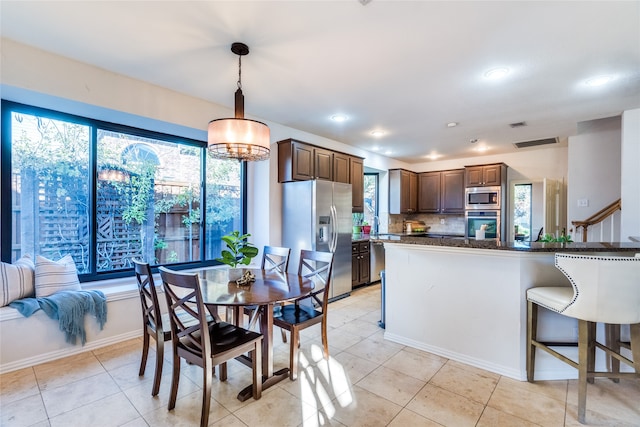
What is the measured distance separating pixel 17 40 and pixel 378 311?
4.36 meters

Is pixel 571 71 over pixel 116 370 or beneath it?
over

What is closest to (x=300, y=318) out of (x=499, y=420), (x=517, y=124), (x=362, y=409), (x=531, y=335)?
(x=362, y=409)

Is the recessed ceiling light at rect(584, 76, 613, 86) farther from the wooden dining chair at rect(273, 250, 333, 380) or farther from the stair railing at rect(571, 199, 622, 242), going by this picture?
the wooden dining chair at rect(273, 250, 333, 380)

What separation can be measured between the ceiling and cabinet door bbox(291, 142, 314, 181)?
1.97 feet

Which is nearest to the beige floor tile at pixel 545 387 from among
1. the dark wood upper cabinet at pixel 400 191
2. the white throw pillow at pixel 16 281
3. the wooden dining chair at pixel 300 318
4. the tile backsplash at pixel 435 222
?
the wooden dining chair at pixel 300 318

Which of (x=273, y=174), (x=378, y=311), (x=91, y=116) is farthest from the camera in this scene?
(x=273, y=174)

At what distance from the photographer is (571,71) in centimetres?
258

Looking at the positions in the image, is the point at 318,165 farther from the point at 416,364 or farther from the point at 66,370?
the point at 66,370

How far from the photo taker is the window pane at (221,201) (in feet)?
12.9

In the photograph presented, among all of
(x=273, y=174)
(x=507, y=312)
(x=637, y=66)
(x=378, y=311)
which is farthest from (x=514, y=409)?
(x=273, y=174)

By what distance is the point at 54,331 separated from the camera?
2500 millimetres

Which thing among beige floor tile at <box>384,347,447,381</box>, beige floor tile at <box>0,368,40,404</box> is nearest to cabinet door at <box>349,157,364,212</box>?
beige floor tile at <box>384,347,447,381</box>

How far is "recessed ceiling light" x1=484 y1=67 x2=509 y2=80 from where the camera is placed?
8.34 ft

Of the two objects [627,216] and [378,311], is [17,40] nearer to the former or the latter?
[378,311]
